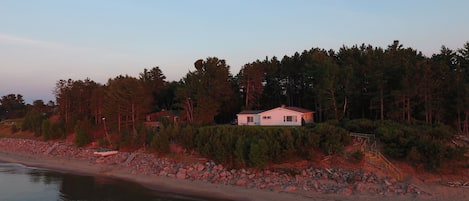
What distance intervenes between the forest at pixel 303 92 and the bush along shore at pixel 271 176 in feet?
19.7

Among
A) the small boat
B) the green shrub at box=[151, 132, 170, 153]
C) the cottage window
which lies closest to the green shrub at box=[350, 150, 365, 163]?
the cottage window

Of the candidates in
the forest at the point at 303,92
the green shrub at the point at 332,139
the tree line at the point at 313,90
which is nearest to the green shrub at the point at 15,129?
the forest at the point at 303,92

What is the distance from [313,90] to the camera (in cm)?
4906

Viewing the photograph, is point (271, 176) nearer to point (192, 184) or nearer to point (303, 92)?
point (192, 184)

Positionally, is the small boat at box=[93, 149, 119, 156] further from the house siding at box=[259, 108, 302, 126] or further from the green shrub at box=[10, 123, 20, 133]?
the green shrub at box=[10, 123, 20, 133]

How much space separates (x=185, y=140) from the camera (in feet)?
127

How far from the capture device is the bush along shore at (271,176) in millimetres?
26453

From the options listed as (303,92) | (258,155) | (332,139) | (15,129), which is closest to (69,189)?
(258,155)

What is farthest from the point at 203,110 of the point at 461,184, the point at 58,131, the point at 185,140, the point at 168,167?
the point at 461,184

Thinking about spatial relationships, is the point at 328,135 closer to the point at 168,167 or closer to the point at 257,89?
the point at 168,167

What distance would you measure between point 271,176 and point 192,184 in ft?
19.9

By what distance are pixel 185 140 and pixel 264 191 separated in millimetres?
13276

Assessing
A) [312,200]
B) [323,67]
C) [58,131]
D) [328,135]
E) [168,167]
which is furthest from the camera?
[58,131]

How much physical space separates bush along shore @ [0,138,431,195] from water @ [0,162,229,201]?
3836 mm
